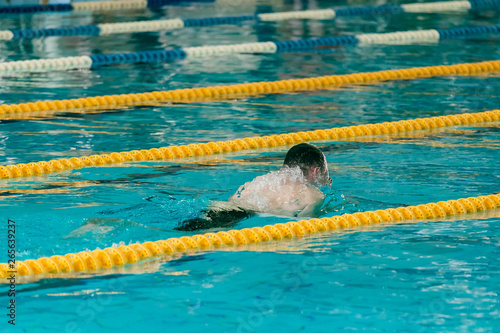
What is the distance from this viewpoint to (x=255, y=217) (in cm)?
457

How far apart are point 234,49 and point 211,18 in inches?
103

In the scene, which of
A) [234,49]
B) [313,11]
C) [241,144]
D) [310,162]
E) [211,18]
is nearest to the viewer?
[310,162]

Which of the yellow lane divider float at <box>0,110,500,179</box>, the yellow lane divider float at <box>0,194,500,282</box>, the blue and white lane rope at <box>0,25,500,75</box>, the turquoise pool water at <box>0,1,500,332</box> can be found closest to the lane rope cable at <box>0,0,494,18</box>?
the blue and white lane rope at <box>0,25,500,75</box>

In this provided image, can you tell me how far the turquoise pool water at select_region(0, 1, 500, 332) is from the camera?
3.47 m

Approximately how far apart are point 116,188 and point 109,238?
1.09m

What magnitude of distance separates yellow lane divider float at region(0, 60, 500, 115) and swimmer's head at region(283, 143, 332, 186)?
344 centimetres

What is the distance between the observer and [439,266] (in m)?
3.96

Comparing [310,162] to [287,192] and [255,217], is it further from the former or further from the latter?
[255,217]

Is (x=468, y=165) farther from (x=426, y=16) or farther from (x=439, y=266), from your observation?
(x=426, y=16)

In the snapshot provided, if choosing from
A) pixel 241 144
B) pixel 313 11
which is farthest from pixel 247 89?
pixel 313 11

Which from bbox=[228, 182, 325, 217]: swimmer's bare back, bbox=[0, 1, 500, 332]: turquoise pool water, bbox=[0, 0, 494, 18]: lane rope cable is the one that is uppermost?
bbox=[0, 0, 494, 18]: lane rope cable

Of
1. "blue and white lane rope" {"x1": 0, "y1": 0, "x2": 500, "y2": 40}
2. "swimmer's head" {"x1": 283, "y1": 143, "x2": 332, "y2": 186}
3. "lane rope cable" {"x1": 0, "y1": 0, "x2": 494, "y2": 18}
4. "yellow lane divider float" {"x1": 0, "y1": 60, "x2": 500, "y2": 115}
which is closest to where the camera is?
"swimmer's head" {"x1": 283, "y1": 143, "x2": 332, "y2": 186}

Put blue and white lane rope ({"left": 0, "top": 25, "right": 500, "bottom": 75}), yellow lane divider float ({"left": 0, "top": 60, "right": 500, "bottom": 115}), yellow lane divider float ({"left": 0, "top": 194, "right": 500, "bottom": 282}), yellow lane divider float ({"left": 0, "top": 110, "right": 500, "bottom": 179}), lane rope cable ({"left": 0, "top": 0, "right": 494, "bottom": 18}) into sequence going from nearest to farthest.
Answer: yellow lane divider float ({"left": 0, "top": 194, "right": 500, "bottom": 282}) < yellow lane divider float ({"left": 0, "top": 110, "right": 500, "bottom": 179}) < yellow lane divider float ({"left": 0, "top": 60, "right": 500, "bottom": 115}) < blue and white lane rope ({"left": 0, "top": 25, "right": 500, "bottom": 75}) < lane rope cable ({"left": 0, "top": 0, "right": 494, "bottom": 18})

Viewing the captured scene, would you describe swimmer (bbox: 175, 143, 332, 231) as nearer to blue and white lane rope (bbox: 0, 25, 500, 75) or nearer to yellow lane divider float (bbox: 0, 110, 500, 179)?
yellow lane divider float (bbox: 0, 110, 500, 179)
